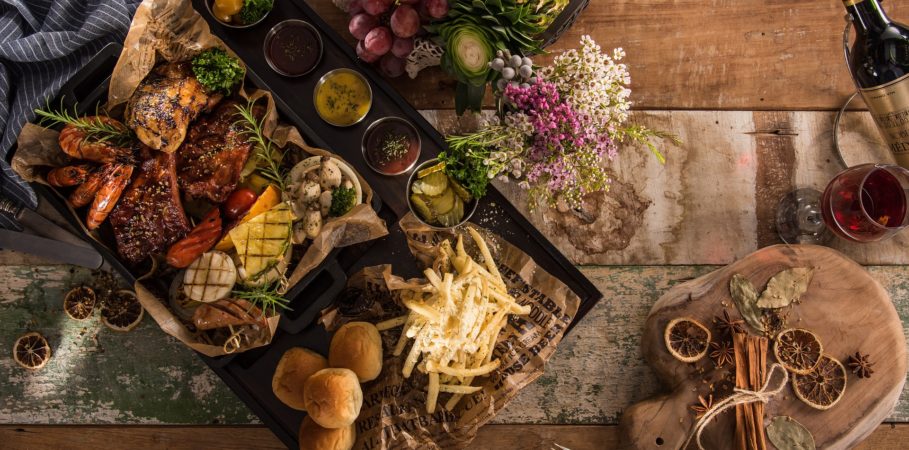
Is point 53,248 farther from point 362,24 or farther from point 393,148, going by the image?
point 362,24

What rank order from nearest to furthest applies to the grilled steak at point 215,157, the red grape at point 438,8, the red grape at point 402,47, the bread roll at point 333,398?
1. the bread roll at point 333,398
2. the red grape at point 438,8
3. the grilled steak at point 215,157
4. the red grape at point 402,47

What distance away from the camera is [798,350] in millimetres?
2516

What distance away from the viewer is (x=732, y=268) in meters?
2.57

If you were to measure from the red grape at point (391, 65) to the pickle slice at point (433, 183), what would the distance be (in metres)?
0.58

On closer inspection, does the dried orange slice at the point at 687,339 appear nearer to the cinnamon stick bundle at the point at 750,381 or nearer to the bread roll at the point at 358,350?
the cinnamon stick bundle at the point at 750,381

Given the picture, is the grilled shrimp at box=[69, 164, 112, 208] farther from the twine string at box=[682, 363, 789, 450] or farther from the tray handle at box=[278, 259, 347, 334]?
the twine string at box=[682, 363, 789, 450]

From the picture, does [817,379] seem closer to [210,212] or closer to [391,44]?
[391,44]

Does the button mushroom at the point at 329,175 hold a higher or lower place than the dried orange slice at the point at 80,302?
higher

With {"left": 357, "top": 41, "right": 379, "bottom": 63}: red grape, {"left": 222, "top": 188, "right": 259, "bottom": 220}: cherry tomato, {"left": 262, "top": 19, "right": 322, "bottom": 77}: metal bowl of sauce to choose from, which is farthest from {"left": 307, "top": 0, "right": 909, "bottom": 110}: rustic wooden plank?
{"left": 222, "top": 188, "right": 259, "bottom": 220}: cherry tomato

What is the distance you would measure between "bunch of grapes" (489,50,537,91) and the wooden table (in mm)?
612

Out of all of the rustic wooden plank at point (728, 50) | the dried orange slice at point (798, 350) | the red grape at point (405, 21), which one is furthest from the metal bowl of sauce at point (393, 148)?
the dried orange slice at point (798, 350)

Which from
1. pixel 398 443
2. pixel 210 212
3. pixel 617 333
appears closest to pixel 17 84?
pixel 210 212

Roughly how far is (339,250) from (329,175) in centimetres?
31

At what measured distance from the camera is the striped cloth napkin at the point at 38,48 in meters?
2.60
